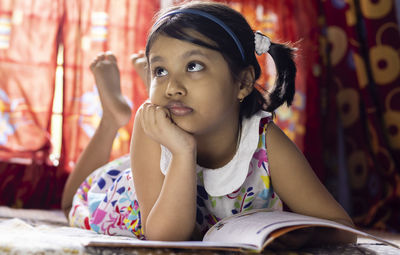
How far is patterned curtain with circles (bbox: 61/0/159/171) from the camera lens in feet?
6.98

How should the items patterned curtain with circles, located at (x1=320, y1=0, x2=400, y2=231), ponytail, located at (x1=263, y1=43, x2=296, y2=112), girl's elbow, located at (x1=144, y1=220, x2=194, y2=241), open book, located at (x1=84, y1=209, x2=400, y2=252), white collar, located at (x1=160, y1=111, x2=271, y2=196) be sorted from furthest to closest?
patterned curtain with circles, located at (x1=320, y1=0, x2=400, y2=231), ponytail, located at (x1=263, y1=43, x2=296, y2=112), white collar, located at (x1=160, y1=111, x2=271, y2=196), girl's elbow, located at (x1=144, y1=220, x2=194, y2=241), open book, located at (x1=84, y1=209, x2=400, y2=252)

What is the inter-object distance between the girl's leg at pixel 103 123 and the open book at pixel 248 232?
77cm

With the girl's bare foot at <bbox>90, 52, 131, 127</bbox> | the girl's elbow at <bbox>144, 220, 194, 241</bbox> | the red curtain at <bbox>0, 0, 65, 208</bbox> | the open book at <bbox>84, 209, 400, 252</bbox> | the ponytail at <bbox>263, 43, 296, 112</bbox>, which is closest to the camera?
the open book at <bbox>84, 209, 400, 252</bbox>

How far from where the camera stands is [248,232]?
74cm

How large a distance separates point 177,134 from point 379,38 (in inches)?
66.9

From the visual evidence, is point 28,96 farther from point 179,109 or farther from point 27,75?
point 179,109

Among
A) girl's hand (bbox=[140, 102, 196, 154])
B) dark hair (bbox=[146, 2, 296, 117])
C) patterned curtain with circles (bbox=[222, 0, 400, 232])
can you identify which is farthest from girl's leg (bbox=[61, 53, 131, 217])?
patterned curtain with circles (bbox=[222, 0, 400, 232])

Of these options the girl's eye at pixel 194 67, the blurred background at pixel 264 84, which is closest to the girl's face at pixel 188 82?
the girl's eye at pixel 194 67

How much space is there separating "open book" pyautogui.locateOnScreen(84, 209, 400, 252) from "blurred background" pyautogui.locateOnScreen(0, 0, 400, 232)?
125cm

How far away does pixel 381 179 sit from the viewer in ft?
7.29

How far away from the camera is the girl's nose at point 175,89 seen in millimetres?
931

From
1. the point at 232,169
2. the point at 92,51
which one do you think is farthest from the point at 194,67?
the point at 92,51

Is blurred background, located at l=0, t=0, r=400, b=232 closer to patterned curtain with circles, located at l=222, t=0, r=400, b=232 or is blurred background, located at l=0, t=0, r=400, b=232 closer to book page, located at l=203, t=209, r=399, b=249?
patterned curtain with circles, located at l=222, t=0, r=400, b=232

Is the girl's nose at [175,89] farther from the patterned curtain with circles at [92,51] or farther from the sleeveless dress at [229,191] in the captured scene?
the patterned curtain with circles at [92,51]
